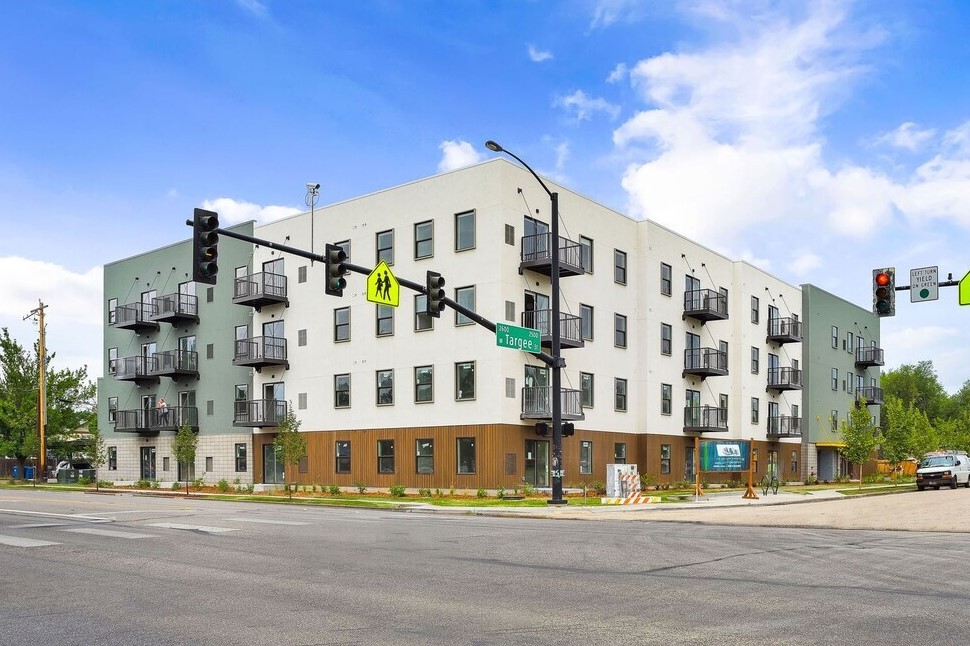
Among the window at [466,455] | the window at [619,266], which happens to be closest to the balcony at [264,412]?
the window at [466,455]

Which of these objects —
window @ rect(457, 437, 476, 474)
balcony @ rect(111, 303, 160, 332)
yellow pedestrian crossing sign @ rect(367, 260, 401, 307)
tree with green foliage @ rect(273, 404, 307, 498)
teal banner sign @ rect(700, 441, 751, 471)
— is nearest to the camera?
yellow pedestrian crossing sign @ rect(367, 260, 401, 307)

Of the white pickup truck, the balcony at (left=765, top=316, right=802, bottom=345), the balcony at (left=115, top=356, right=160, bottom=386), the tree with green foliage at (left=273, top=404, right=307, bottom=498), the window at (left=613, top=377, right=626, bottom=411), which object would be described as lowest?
the white pickup truck

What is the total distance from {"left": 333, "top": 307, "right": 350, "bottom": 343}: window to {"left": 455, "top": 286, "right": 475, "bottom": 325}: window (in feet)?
22.1

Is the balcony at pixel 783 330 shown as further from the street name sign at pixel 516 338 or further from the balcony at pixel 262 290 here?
the street name sign at pixel 516 338

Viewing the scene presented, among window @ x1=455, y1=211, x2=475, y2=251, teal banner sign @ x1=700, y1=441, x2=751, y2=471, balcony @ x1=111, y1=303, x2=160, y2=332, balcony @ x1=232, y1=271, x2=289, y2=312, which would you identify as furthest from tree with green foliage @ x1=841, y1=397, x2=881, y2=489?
balcony @ x1=111, y1=303, x2=160, y2=332

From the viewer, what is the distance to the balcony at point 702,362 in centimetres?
4966

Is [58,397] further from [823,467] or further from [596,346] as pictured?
[823,467]

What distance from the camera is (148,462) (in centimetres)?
5444

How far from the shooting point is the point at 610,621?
8625 millimetres

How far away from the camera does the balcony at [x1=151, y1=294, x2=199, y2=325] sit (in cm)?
5103

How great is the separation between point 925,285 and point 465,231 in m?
20.1

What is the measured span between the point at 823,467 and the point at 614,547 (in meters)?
56.1

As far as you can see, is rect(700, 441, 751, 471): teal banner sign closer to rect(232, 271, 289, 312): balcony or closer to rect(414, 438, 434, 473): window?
rect(414, 438, 434, 473): window

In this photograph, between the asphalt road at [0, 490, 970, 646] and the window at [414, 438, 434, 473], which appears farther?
the window at [414, 438, 434, 473]
